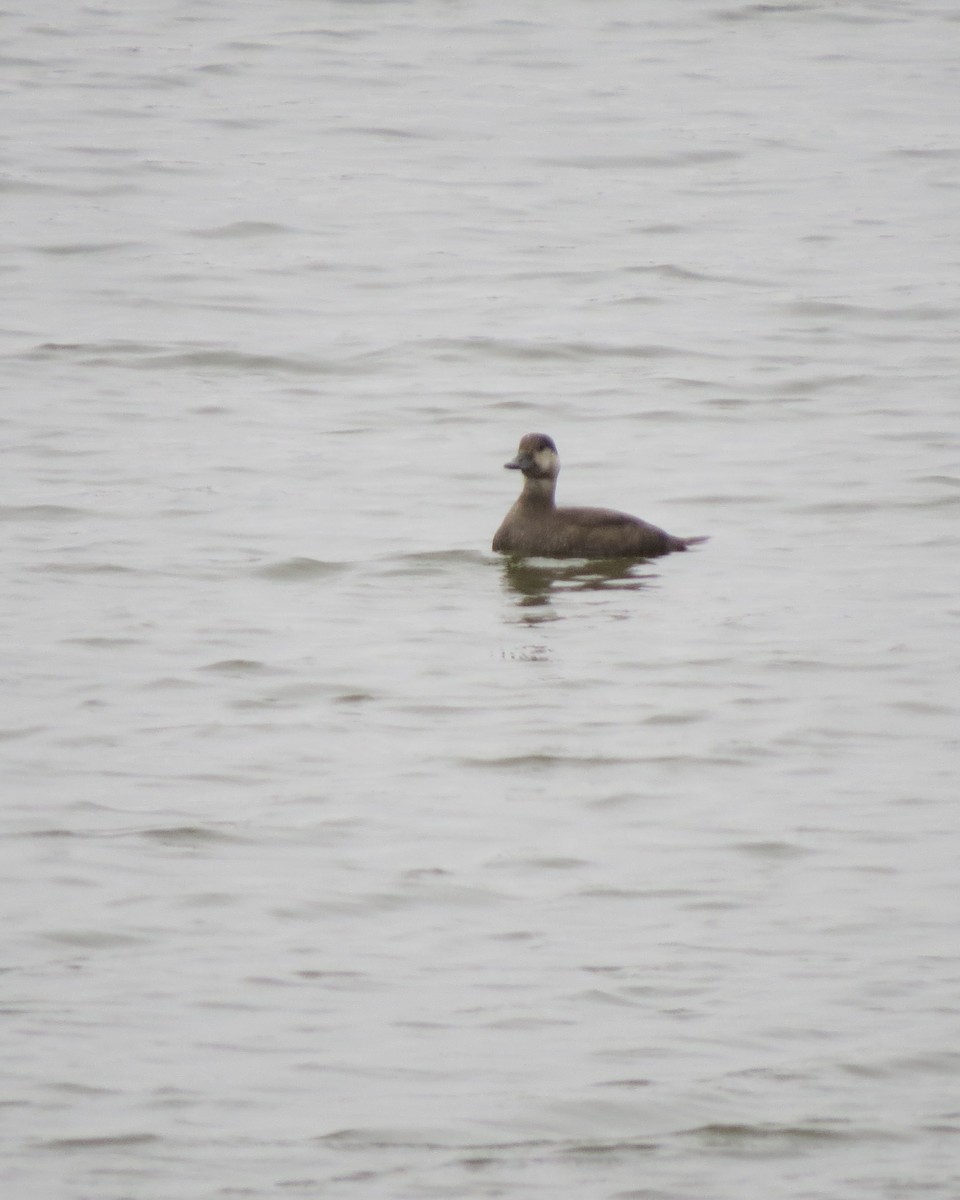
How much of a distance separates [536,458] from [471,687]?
300 cm

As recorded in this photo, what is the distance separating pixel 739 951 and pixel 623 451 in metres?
8.43

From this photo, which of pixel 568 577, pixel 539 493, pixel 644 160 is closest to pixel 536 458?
pixel 539 493

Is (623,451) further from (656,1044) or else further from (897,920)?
(656,1044)

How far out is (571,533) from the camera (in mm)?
12289

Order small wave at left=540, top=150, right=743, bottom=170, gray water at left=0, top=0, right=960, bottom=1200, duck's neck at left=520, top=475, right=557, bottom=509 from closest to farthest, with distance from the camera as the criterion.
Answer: gray water at left=0, top=0, right=960, bottom=1200
duck's neck at left=520, top=475, right=557, bottom=509
small wave at left=540, top=150, right=743, bottom=170

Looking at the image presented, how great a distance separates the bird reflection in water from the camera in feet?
38.9

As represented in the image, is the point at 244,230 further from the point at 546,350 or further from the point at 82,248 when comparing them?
the point at 546,350

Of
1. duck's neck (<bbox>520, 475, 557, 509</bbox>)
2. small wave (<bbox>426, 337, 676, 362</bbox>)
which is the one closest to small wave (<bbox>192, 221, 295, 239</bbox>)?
small wave (<bbox>426, 337, 676, 362</bbox>)

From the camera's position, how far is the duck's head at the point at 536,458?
12.6m

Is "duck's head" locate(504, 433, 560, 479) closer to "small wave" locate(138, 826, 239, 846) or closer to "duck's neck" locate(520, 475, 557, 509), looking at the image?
"duck's neck" locate(520, 475, 557, 509)

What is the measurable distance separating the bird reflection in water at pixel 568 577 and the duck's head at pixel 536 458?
1.80ft

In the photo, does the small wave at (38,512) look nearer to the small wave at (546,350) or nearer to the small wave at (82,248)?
the small wave at (546,350)

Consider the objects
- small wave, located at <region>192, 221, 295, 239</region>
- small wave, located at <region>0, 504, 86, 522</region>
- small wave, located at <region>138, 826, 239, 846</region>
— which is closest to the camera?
small wave, located at <region>138, 826, 239, 846</region>

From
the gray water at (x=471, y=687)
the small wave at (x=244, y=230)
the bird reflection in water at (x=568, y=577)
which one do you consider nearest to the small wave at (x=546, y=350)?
the gray water at (x=471, y=687)
